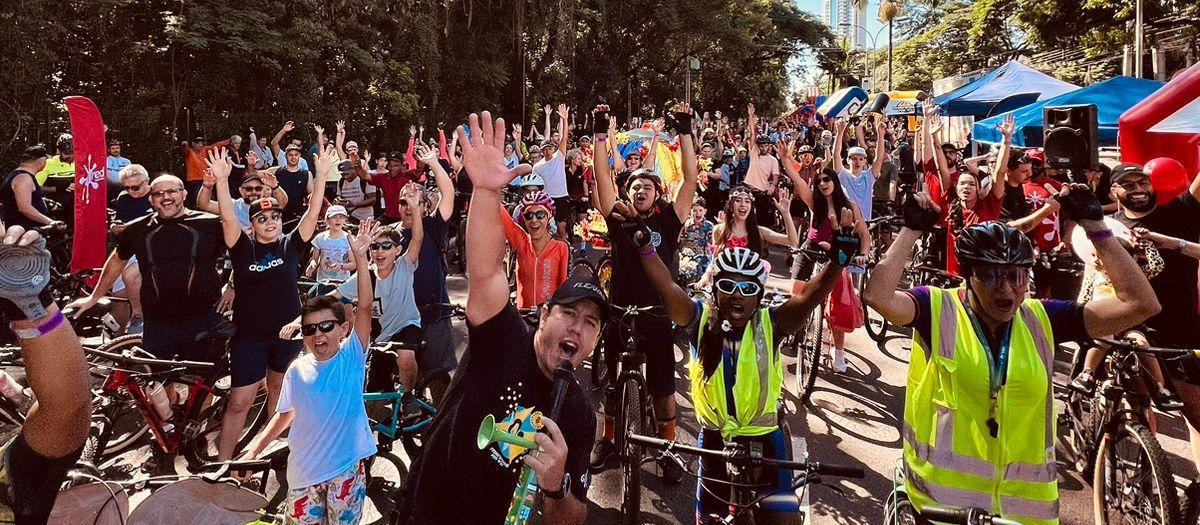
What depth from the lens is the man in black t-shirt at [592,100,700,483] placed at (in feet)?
17.4

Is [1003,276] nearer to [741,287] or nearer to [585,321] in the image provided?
[741,287]

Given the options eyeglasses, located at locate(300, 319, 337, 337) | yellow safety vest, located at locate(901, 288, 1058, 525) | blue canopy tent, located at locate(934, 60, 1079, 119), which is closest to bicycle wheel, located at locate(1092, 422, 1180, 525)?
yellow safety vest, located at locate(901, 288, 1058, 525)

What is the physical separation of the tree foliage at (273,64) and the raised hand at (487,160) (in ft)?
50.6

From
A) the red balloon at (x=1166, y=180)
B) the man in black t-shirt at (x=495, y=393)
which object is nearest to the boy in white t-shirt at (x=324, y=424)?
the man in black t-shirt at (x=495, y=393)

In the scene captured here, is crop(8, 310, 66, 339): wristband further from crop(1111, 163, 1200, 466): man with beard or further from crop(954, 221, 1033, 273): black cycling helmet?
crop(1111, 163, 1200, 466): man with beard

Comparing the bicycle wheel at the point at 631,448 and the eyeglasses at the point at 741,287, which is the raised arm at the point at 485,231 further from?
the bicycle wheel at the point at 631,448

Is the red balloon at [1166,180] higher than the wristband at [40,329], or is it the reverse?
the red balloon at [1166,180]

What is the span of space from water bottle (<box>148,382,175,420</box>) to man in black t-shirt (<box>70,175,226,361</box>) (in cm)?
22

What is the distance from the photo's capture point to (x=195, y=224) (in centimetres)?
523

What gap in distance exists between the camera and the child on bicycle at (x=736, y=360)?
3496mm

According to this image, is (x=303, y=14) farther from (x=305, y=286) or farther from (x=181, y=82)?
(x=305, y=286)

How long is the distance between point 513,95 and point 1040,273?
1126 inches

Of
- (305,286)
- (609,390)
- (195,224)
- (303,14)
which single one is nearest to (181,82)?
(303,14)

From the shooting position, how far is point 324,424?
368 centimetres
